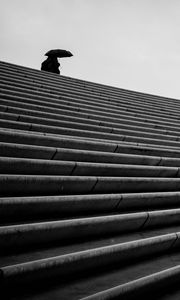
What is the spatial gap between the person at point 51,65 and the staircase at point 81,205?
420cm

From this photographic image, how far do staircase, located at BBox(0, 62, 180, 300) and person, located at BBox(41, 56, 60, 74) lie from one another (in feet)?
13.8

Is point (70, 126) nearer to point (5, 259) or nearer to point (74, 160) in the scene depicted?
point (74, 160)

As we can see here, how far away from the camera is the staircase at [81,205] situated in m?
1.58

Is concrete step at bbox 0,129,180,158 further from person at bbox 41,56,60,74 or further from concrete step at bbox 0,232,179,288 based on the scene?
person at bbox 41,56,60,74

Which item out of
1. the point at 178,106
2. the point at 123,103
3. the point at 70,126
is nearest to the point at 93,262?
the point at 70,126

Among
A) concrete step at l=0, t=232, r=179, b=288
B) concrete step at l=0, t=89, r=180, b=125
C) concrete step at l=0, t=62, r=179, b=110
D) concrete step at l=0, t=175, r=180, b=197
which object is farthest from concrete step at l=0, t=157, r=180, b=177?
concrete step at l=0, t=62, r=179, b=110

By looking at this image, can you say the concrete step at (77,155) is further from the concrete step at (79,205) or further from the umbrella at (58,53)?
the umbrella at (58,53)

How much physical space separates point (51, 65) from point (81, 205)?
261 inches

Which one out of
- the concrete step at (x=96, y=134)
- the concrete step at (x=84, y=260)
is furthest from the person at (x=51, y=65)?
the concrete step at (x=84, y=260)

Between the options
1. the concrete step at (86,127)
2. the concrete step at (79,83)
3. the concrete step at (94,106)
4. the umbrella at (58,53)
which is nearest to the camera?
the concrete step at (86,127)

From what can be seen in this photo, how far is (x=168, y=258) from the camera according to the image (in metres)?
2.05

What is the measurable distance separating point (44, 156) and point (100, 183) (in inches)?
21.6

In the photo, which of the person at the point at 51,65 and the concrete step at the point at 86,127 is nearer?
the concrete step at the point at 86,127

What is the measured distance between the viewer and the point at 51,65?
8047 millimetres
